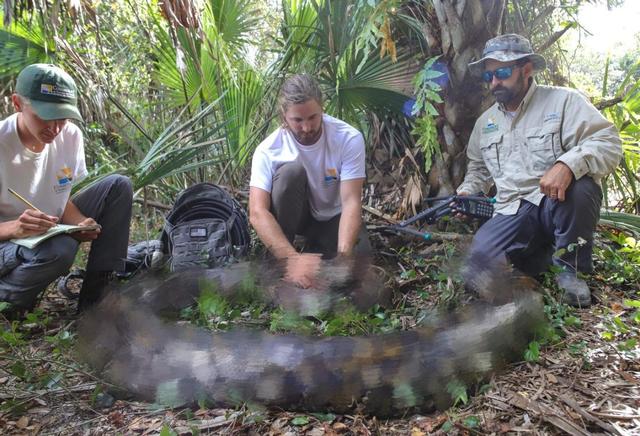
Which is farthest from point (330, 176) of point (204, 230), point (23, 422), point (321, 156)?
point (23, 422)

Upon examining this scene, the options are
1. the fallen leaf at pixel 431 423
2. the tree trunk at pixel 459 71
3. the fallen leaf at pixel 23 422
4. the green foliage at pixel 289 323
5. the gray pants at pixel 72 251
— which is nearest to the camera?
the fallen leaf at pixel 431 423

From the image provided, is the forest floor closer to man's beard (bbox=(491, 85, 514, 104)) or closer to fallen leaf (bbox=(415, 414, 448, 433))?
fallen leaf (bbox=(415, 414, 448, 433))

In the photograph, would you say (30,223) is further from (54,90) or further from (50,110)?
(54,90)

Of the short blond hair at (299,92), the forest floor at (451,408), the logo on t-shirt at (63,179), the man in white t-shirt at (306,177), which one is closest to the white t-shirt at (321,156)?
the man in white t-shirt at (306,177)

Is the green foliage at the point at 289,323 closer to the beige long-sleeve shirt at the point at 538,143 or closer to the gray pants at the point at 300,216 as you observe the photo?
the gray pants at the point at 300,216

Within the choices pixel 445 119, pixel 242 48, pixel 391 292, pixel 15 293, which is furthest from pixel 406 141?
pixel 15 293

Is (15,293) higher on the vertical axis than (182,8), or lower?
lower

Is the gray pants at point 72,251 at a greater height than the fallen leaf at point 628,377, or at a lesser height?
greater

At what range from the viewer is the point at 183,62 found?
3.64 metres

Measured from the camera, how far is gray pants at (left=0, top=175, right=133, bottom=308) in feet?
8.21

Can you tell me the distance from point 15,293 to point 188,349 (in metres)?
1.21

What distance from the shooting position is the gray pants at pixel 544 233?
104 inches

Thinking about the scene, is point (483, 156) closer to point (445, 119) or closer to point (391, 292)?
point (445, 119)

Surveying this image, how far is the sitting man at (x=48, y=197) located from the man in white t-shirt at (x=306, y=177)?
2.56 feet
